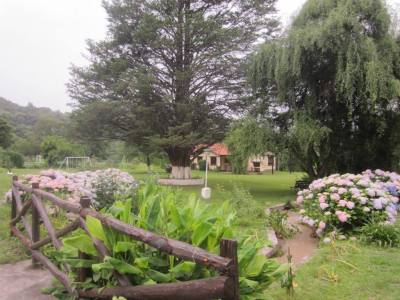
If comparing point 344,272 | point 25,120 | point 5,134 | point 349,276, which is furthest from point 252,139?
point 25,120

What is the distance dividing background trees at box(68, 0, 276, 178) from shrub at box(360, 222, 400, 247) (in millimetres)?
10749

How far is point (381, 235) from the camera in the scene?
525 cm

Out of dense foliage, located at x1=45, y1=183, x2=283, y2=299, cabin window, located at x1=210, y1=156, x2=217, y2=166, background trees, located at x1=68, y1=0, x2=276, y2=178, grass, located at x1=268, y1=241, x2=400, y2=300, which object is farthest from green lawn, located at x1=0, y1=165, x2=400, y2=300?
cabin window, located at x1=210, y1=156, x2=217, y2=166

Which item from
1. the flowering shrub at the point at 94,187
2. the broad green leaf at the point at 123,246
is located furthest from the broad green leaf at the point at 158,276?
the flowering shrub at the point at 94,187

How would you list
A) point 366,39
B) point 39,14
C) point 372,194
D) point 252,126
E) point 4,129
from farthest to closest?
1. point 4,129
2. point 39,14
3. point 252,126
4. point 366,39
5. point 372,194

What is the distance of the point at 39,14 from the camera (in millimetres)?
13836

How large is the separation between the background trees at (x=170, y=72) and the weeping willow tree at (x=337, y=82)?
4.18 metres

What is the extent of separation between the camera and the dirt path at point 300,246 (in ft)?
15.6

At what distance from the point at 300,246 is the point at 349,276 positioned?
179 centimetres

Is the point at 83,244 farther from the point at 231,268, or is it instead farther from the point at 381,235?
the point at 381,235

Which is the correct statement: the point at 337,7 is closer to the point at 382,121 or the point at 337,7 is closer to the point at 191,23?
the point at 382,121

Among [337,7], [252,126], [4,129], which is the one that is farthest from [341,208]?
[4,129]

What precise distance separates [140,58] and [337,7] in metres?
9.79

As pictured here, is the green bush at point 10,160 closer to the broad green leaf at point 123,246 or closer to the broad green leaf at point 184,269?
the broad green leaf at point 123,246
